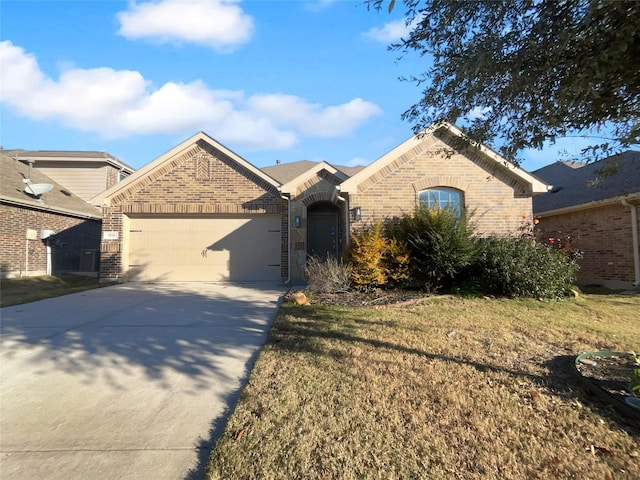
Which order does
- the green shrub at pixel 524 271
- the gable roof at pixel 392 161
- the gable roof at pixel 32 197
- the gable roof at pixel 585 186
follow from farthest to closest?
1. the gable roof at pixel 32 197
2. the gable roof at pixel 585 186
3. the gable roof at pixel 392 161
4. the green shrub at pixel 524 271

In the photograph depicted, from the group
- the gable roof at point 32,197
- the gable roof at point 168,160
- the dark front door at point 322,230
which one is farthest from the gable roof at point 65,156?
the dark front door at point 322,230

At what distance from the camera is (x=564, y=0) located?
3371 mm

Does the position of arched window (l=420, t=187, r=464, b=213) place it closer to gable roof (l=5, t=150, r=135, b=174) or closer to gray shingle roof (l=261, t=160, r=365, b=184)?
gray shingle roof (l=261, t=160, r=365, b=184)

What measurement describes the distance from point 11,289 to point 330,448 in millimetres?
12207

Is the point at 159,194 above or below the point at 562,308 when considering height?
above

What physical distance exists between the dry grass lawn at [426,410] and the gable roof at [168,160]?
8.53 meters

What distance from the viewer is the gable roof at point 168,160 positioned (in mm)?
12914

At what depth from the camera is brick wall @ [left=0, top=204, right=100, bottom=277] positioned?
13.0m

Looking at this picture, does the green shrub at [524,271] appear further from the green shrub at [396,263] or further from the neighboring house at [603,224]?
the neighboring house at [603,224]

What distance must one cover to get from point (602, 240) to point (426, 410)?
442 inches

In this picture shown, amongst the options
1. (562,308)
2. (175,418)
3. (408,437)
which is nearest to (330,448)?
(408,437)

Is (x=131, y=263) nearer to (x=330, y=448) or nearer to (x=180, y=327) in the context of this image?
(x=180, y=327)

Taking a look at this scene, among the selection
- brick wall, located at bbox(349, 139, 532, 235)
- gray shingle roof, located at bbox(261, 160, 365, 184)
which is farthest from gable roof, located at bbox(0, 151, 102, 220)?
brick wall, located at bbox(349, 139, 532, 235)

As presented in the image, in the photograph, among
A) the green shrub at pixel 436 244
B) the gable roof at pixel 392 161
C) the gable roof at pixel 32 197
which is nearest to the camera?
the green shrub at pixel 436 244
